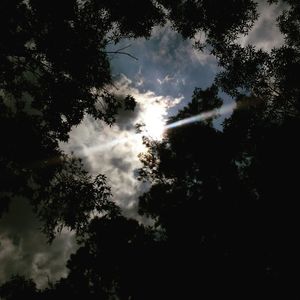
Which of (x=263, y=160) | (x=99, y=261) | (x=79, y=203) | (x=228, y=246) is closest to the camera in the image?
(x=79, y=203)

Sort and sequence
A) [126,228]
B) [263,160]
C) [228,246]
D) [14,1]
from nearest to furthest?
[14,1] → [263,160] → [228,246] → [126,228]

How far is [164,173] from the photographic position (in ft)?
78.4

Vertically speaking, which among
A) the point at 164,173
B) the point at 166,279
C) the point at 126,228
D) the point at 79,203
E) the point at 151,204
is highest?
the point at 164,173

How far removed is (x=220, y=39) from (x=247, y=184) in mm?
9296

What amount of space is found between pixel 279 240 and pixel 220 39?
12246mm

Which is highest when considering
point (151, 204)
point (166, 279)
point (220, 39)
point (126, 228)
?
point (220, 39)

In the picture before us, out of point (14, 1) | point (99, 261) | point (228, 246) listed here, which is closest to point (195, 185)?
point (228, 246)

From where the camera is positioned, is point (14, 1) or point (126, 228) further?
point (126, 228)

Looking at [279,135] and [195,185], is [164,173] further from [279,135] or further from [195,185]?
[279,135]

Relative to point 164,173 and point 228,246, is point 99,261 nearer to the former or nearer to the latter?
point 164,173

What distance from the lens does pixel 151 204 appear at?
2370cm

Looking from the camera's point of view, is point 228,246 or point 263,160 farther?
point 228,246

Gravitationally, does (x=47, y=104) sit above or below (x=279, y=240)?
above

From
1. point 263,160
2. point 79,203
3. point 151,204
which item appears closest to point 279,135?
point 263,160
